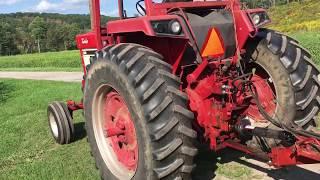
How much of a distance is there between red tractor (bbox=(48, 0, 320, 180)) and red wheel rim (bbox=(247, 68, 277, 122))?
1cm

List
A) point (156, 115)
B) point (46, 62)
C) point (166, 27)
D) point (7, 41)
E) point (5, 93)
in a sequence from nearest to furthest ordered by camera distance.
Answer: point (156, 115)
point (166, 27)
point (5, 93)
point (46, 62)
point (7, 41)

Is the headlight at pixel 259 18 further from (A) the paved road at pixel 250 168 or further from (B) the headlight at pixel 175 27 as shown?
(A) the paved road at pixel 250 168

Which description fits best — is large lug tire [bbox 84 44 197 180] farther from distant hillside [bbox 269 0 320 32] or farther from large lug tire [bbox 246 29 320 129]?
distant hillside [bbox 269 0 320 32]

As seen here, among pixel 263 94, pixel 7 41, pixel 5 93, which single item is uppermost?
pixel 263 94

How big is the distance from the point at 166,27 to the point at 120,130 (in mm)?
1144

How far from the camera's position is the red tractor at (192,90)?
3609 mm

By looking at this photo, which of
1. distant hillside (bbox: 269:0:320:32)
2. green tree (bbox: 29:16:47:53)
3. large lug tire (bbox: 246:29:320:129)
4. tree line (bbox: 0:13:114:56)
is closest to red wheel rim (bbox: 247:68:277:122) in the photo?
large lug tire (bbox: 246:29:320:129)

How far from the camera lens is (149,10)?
14.4 ft

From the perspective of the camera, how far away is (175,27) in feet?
12.8

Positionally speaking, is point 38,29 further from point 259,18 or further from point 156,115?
point 156,115

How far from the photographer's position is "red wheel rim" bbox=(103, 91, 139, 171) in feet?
14.1

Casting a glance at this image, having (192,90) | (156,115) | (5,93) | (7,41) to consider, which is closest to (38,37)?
(7,41)

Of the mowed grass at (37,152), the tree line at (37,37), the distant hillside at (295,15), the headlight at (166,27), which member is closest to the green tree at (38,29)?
the tree line at (37,37)

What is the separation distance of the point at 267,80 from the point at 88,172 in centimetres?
234
